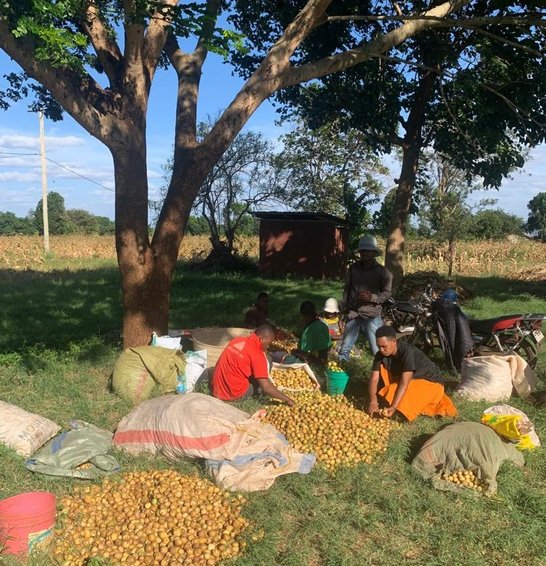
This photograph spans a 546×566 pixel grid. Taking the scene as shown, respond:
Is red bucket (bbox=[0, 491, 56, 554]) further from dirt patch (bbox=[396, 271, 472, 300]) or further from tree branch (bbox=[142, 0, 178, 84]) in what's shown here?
dirt patch (bbox=[396, 271, 472, 300])

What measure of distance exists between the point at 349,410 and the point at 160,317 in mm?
2822

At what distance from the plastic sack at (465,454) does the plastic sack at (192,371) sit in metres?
2.77

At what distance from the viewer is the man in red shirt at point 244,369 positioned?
17.7 ft

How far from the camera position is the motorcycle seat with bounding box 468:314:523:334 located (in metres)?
6.46

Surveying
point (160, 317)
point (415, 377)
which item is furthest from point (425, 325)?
point (160, 317)

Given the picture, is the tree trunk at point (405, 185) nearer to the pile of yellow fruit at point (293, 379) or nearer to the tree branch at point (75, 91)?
the pile of yellow fruit at point (293, 379)

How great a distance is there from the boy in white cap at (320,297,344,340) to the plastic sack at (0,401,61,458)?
4.45m

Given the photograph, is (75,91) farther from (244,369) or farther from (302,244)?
(302,244)

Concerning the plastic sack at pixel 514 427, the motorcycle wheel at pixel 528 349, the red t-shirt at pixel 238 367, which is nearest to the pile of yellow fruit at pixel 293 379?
the red t-shirt at pixel 238 367

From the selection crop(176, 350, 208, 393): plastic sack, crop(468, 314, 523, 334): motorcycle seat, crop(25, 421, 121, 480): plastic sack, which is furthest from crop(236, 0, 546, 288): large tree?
crop(25, 421, 121, 480): plastic sack

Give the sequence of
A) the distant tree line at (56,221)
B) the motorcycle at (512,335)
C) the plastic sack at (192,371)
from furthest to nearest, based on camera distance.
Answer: the distant tree line at (56,221) → the motorcycle at (512,335) → the plastic sack at (192,371)

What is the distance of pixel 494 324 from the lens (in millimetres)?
6613

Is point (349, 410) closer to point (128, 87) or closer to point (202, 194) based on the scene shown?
point (128, 87)

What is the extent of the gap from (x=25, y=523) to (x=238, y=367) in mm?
2653
